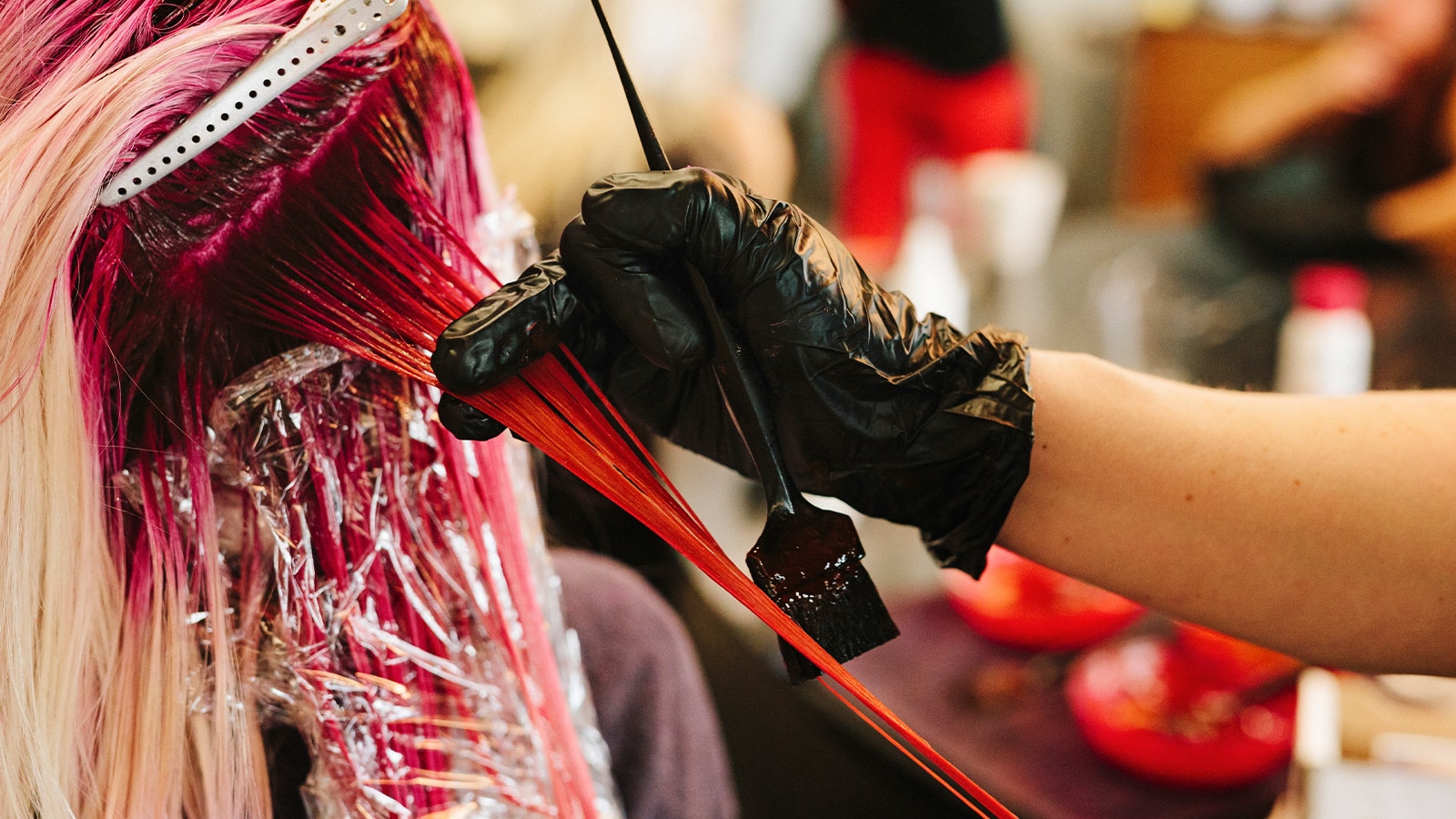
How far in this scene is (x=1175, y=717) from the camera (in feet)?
3.55

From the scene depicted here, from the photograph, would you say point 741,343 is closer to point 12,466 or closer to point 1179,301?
point 12,466

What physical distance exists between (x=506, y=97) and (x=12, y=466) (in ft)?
6.47

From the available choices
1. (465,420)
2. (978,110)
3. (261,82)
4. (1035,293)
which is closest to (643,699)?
(465,420)

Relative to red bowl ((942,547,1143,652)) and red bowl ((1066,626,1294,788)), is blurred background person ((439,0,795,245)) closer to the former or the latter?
red bowl ((942,547,1143,652))

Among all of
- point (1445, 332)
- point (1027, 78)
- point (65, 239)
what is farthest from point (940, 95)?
point (65, 239)

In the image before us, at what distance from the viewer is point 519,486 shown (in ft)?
2.32

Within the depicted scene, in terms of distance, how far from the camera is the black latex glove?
1.64 ft

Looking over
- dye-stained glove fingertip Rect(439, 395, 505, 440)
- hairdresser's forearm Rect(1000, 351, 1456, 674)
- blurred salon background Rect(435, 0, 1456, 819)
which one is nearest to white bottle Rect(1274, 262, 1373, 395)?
blurred salon background Rect(435, 0, 1456, 819)

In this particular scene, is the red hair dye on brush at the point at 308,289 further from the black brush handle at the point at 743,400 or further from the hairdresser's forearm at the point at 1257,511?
the hairdresser's forearm at the point at 1257,511

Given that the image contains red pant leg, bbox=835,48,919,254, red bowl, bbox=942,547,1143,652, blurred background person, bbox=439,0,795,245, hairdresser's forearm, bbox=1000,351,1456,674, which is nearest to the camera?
hairdresser's forearm, bbox=1000,351,1456,674

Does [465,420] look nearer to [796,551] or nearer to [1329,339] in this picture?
[796,551]

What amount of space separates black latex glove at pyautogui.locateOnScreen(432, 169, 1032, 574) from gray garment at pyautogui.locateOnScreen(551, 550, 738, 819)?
259mm

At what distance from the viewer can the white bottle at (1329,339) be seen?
60.1 inches

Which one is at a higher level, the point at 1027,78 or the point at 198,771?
the point at 1027,78
